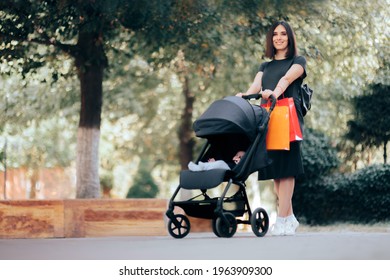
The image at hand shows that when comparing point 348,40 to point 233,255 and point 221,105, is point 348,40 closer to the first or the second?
point 221,105

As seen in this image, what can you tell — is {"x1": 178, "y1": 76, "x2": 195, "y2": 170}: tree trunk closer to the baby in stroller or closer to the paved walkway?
the baby in stroller

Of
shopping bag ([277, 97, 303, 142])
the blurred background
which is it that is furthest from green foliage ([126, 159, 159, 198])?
shopping bag ([277, 97, 303, 142])

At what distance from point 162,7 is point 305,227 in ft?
13.9

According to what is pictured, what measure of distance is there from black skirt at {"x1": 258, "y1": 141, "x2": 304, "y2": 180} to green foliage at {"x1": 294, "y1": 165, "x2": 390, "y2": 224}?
162 inches

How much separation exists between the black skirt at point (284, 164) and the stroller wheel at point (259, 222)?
15.1 inches

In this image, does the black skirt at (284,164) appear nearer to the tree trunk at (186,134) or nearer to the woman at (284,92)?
the woman at (284,92)

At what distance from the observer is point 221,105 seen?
9500mm

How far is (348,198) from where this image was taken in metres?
14.0

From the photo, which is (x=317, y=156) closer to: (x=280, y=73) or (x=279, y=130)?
(x=280, y=73)

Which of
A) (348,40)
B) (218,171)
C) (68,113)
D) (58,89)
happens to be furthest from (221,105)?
(68,113)

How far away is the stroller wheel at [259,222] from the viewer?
378 inches

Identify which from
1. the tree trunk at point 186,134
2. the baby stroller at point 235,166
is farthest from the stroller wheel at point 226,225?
the tree trunk at point 186,134
